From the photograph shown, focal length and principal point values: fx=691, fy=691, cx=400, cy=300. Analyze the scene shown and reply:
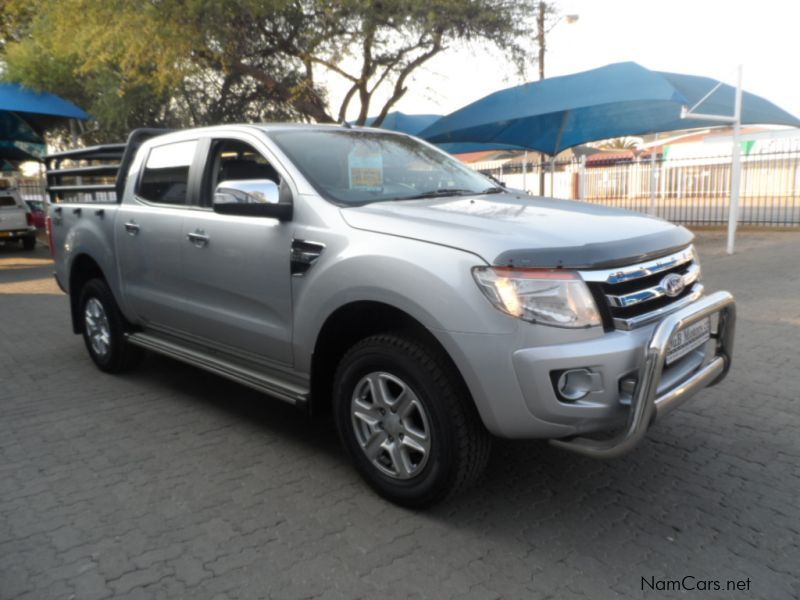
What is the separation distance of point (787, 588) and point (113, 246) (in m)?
4.65

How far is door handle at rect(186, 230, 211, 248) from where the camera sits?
4157 mm

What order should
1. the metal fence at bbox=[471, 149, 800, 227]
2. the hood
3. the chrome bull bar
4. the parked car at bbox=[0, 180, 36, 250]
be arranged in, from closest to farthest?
the chrome bull bar → the hood → the parked car at bbox=[0, 180, 36, 250] → the metal fence at bbox=[471, 149, 800, 227]

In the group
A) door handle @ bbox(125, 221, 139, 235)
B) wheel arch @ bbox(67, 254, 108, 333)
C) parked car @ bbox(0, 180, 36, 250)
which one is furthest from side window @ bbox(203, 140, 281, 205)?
parked car @ bbox(0, 180, 36, 250)

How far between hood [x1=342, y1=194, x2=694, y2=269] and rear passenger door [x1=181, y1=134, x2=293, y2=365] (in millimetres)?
578

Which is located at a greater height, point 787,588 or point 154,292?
point 154,292

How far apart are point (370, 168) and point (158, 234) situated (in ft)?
5.25

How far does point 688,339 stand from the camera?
3172 mm

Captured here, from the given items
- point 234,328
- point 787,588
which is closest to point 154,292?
point 234,328

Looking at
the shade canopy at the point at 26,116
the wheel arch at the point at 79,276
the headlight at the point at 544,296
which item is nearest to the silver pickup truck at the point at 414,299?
the headlight at the point at 544,296

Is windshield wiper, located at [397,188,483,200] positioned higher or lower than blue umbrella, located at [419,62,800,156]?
lower

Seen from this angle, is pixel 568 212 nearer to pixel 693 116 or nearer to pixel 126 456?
pixel 126 456

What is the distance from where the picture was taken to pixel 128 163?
17.3 ft

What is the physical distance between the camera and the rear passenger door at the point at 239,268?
3701 mm

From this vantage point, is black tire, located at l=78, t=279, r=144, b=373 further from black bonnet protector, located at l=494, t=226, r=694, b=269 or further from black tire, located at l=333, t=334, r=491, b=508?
black bonnet protector, located at l=494, t=226, r=694, b=269
